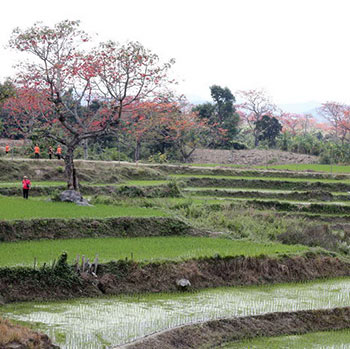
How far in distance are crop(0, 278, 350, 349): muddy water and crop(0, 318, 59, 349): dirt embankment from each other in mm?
542

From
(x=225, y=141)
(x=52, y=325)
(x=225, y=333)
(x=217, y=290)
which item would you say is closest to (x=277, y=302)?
(x=217, y=290)

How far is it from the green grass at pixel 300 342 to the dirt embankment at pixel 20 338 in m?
3.22

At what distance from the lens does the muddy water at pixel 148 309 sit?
898cm

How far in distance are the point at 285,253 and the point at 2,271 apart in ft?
22.6

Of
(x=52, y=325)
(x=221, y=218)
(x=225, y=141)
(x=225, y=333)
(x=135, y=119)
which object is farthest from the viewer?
(x=225, y=141)

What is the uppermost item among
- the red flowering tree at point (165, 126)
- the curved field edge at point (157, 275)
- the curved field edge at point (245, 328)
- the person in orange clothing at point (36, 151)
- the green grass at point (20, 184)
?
the red flowering tree at point (165, 126)

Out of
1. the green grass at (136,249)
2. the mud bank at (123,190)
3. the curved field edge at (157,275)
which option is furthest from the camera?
the mud bank at (123,190)

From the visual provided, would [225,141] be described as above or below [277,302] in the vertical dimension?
above

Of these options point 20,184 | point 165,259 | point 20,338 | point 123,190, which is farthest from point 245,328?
point 20,184

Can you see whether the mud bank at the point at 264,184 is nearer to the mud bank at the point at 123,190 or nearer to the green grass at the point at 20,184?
the mud bank at the point at 123,190

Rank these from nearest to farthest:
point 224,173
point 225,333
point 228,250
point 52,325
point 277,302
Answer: point 52,325, point 225,333, point 277,302, point 228,250, point 224,173

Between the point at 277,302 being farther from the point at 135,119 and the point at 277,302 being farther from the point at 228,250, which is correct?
the point at 135,119

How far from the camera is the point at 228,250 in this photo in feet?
46.9

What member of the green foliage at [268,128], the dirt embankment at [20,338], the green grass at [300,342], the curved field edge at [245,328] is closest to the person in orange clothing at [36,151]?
the curved field edge at [245,328]
